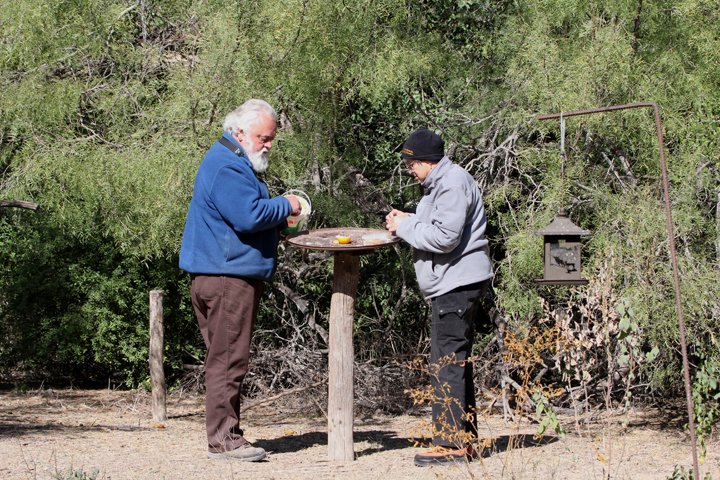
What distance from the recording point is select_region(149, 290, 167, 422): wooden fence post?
5082 millimetres

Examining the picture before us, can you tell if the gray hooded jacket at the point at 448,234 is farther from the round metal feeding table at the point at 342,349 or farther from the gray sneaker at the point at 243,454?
the gray sneaker at the point at 243,454

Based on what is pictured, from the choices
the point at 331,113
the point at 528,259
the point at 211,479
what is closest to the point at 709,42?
the point at 528,259

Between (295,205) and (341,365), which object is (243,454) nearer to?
(341,365)

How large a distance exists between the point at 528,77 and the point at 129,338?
13.1 feet

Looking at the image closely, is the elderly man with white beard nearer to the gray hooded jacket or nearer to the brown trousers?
the brown trousers

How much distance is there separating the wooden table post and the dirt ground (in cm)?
11

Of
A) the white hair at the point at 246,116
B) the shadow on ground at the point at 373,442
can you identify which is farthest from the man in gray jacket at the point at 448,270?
the white hair at the point at 246,116

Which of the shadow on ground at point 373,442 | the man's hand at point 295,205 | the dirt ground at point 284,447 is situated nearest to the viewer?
the dirt ground at point 284,447

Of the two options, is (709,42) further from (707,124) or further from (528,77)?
(528,77)

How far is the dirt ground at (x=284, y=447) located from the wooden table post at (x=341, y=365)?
0.11 meters

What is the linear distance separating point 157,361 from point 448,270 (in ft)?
8.52

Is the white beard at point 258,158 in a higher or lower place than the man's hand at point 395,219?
higher

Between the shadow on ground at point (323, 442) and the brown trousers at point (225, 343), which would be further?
the shadow on ground at point (323, 442)

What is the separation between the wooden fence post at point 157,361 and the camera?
16.7 feet
